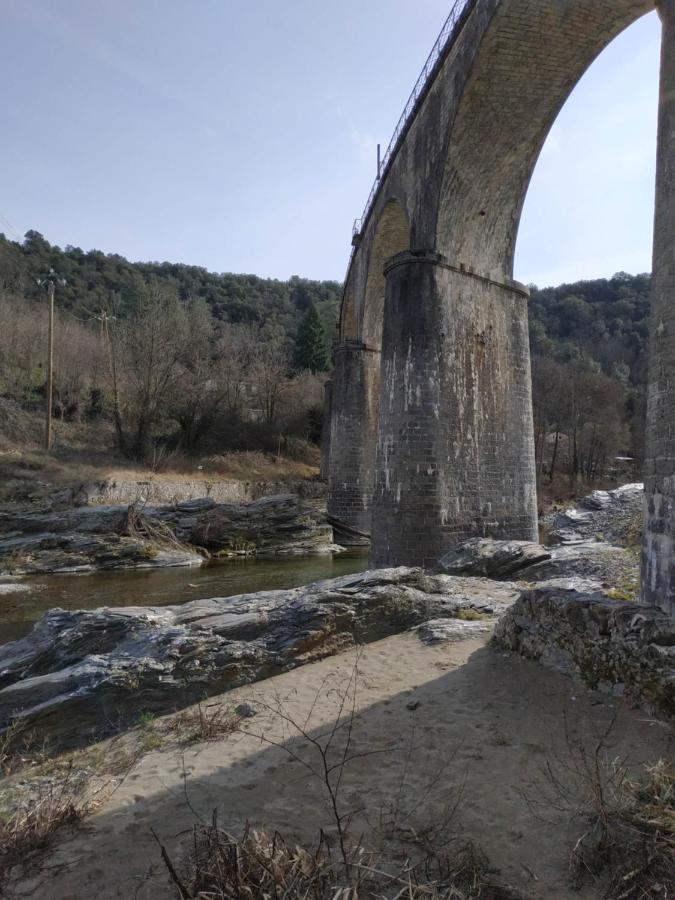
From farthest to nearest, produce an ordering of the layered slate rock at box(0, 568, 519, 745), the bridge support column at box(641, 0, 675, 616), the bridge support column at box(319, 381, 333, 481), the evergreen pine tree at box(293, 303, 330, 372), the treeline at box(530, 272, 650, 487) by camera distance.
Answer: the evergreen pine tree at box(293, 303, 330, 372) < the treeline at box(530, 272, 650, 487) < the bridge support column at box(319, 381, 333, 481) < the bridge support column at box(641, 0, 675, 616) < the layered slate rock at box(0, 568, 519, 745)

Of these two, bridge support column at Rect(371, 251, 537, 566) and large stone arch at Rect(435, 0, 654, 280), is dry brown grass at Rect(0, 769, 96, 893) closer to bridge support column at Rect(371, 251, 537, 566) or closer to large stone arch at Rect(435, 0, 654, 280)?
bridge support column at Rect(371, 251, 537, 566)

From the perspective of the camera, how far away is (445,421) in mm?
11273

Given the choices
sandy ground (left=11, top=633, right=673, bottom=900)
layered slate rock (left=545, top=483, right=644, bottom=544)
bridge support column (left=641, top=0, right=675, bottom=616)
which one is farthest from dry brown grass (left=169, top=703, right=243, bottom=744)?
layered slate rock (left=545, top=483, right=644, bottom=544)

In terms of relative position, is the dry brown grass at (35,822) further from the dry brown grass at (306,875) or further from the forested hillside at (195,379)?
the forested hillside at (195,379)

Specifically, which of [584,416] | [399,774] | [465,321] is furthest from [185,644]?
[584,416]

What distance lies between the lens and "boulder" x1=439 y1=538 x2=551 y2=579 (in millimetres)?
9320

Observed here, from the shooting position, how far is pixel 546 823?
9.29ft

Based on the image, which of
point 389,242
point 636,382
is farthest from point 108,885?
point 636,382

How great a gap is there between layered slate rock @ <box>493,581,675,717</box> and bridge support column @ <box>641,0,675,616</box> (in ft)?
2.84

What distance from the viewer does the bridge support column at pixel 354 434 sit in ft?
70.3

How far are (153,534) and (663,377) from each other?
51.1 feet

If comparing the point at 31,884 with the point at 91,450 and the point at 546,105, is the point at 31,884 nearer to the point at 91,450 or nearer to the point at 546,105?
the point at 546,105

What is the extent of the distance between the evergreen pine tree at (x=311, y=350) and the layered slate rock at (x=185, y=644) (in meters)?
39.0

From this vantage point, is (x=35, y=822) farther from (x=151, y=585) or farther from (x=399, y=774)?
(x=151, y=585)
